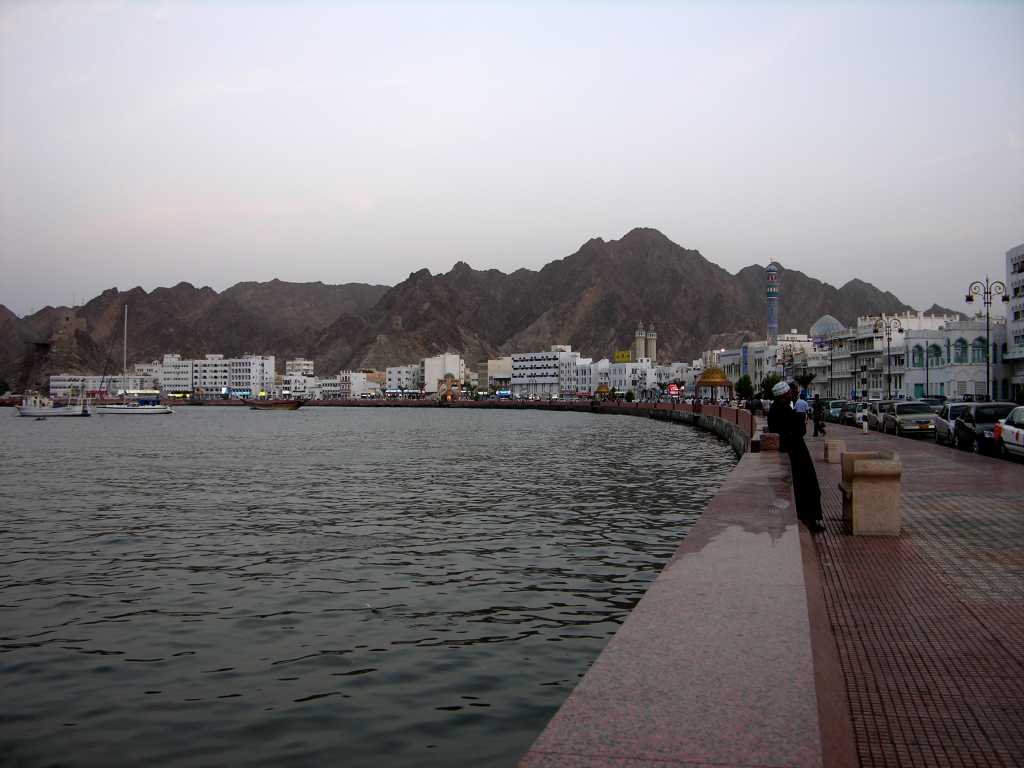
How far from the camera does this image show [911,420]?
3962 cm

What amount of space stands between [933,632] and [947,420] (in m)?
28.3

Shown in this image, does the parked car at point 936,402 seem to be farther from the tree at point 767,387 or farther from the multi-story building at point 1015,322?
the multi-story building at point 1015,322

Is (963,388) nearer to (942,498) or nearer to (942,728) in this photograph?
(942,498)

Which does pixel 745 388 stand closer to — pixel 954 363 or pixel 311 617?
pixel 954 363

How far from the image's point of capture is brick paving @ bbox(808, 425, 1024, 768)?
5.27 m

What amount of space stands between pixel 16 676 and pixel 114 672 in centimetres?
98

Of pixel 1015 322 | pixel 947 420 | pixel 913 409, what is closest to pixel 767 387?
pixel 1015 322

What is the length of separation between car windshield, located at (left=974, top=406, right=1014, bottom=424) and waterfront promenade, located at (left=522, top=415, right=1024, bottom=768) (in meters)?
19.3

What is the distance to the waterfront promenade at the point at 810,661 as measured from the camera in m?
4.79

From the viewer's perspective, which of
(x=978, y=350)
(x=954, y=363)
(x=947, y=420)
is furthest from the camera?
(x=954, y=363)

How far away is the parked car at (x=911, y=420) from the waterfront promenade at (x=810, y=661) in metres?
28.9

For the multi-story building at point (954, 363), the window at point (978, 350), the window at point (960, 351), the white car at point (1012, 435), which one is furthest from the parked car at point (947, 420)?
the window at point (960, 351)

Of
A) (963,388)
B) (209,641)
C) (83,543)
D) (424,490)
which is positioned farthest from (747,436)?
(963,388)

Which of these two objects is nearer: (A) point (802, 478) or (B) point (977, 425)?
(A) point (802, 478)
